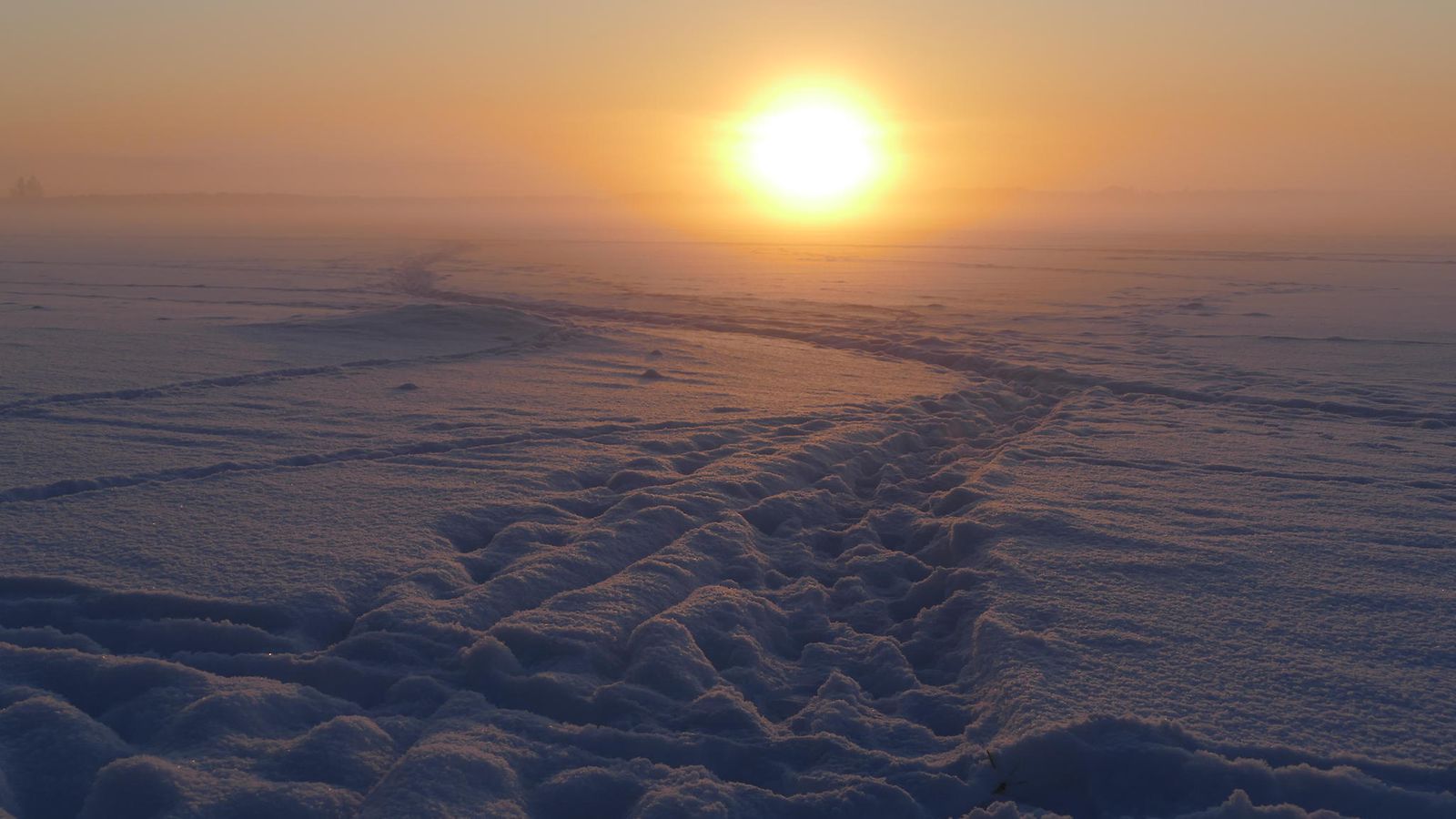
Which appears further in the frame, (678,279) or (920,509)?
(678,279)

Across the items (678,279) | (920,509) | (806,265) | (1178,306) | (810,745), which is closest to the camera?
(810,745)

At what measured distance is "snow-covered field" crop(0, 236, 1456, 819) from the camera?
2453 millimetres

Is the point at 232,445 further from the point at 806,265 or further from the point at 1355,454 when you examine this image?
the point at 806,265

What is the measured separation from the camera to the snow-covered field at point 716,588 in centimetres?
245

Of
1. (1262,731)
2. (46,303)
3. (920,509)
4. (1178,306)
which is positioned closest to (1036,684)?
(1262,731)

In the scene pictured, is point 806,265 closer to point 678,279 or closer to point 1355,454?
point 678,279

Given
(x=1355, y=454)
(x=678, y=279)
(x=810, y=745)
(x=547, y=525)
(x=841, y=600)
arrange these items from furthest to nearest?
(x=678, y=279) < (x=1355, y=454) < (x=547, y=525) < (x=841, y=600) < (x=810, y=745)

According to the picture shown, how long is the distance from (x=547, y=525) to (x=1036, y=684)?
2.05m

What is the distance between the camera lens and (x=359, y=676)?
2.84 metres

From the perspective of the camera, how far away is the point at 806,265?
23.8 metres

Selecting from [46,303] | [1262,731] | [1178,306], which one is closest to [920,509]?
[1262,731]

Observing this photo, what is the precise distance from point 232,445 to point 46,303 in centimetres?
959

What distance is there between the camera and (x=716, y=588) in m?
3.56

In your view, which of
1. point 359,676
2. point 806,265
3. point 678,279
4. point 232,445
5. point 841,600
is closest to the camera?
point 359,676
